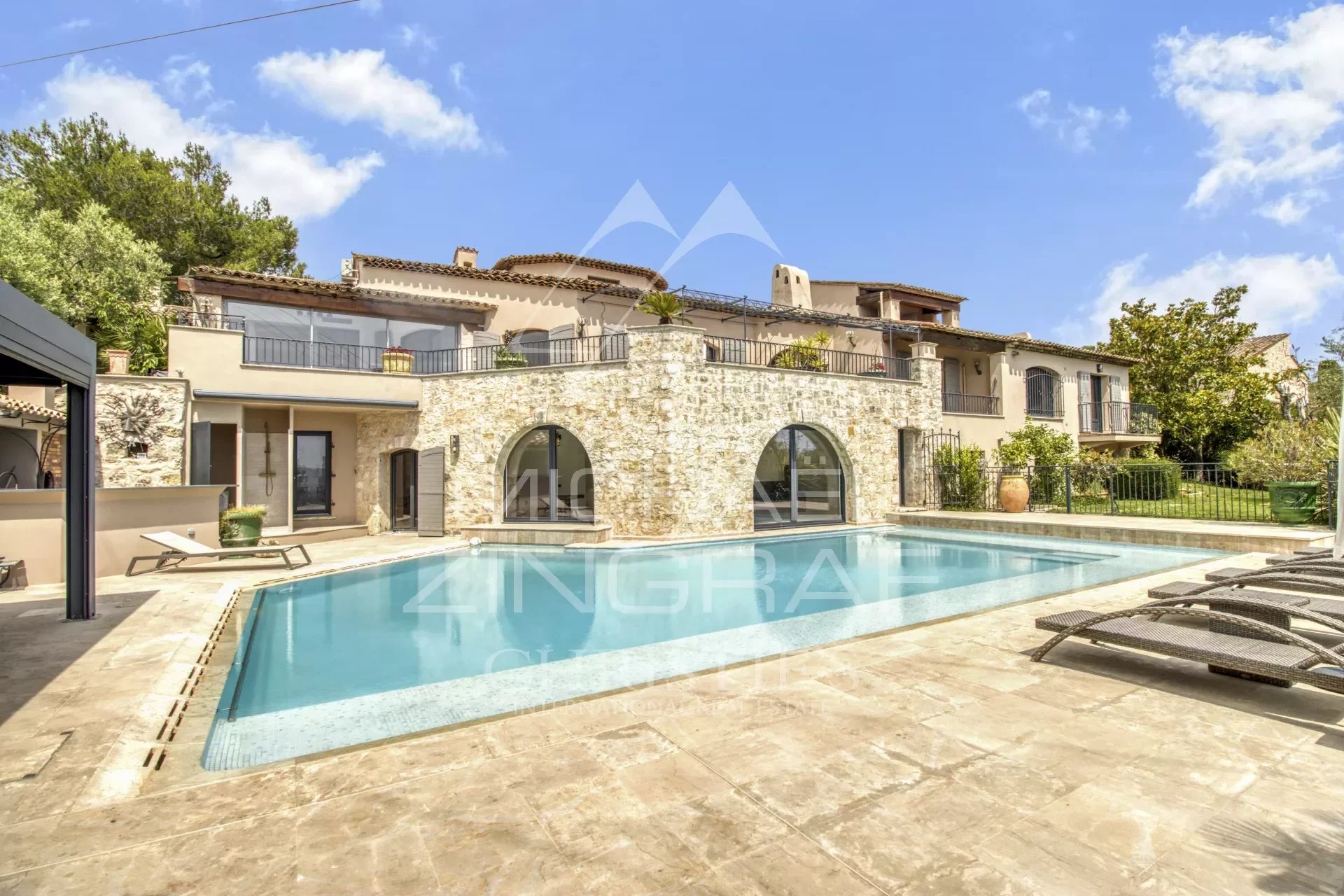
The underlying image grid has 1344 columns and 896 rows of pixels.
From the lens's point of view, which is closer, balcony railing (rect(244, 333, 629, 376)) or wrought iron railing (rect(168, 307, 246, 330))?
wrought iron railing (rect(168, 307, 246, 330))

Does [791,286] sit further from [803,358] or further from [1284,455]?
[1284,455]

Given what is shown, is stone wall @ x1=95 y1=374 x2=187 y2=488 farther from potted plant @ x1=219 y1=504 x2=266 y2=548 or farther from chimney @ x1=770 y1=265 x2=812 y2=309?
chimney @ x1=770 y1=265 x2=812 y2=309

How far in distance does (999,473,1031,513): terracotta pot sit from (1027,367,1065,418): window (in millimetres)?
6943

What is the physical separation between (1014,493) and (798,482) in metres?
5.43

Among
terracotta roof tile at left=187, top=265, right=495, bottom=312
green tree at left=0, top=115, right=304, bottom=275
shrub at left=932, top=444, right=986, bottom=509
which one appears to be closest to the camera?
terracotta roof tile at left=187, top=265, right=495, bottom=312

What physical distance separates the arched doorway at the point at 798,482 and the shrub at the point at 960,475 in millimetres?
3268

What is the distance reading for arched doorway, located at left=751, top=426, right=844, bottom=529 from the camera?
632 inches

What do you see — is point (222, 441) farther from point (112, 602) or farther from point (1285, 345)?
point (1285, 345)

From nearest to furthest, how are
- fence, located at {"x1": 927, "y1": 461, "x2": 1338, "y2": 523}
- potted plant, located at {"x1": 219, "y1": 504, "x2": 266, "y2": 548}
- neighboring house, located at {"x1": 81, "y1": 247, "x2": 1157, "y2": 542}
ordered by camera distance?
potted plant, located at {"x1": 219, "y1": 504, "x2": 266, "y2": 548} → neighboring house, located at {"x1": 81, "y1": 247, "x2": 1157, "y2": 542} → fence, located at {"x1": 927, "y1": 461, "x2": 1338, "y2": 523}

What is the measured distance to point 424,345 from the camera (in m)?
16.5

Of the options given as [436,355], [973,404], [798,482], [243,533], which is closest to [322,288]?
[436,355]

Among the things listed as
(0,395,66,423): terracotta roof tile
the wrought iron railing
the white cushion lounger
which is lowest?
the white cushion lounger

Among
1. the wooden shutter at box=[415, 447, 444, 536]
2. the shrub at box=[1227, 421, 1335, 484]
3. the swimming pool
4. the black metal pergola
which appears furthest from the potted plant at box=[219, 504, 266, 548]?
the shrub at box=[1227, 421, 1335, 484]

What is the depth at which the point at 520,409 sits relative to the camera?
15.2 m
